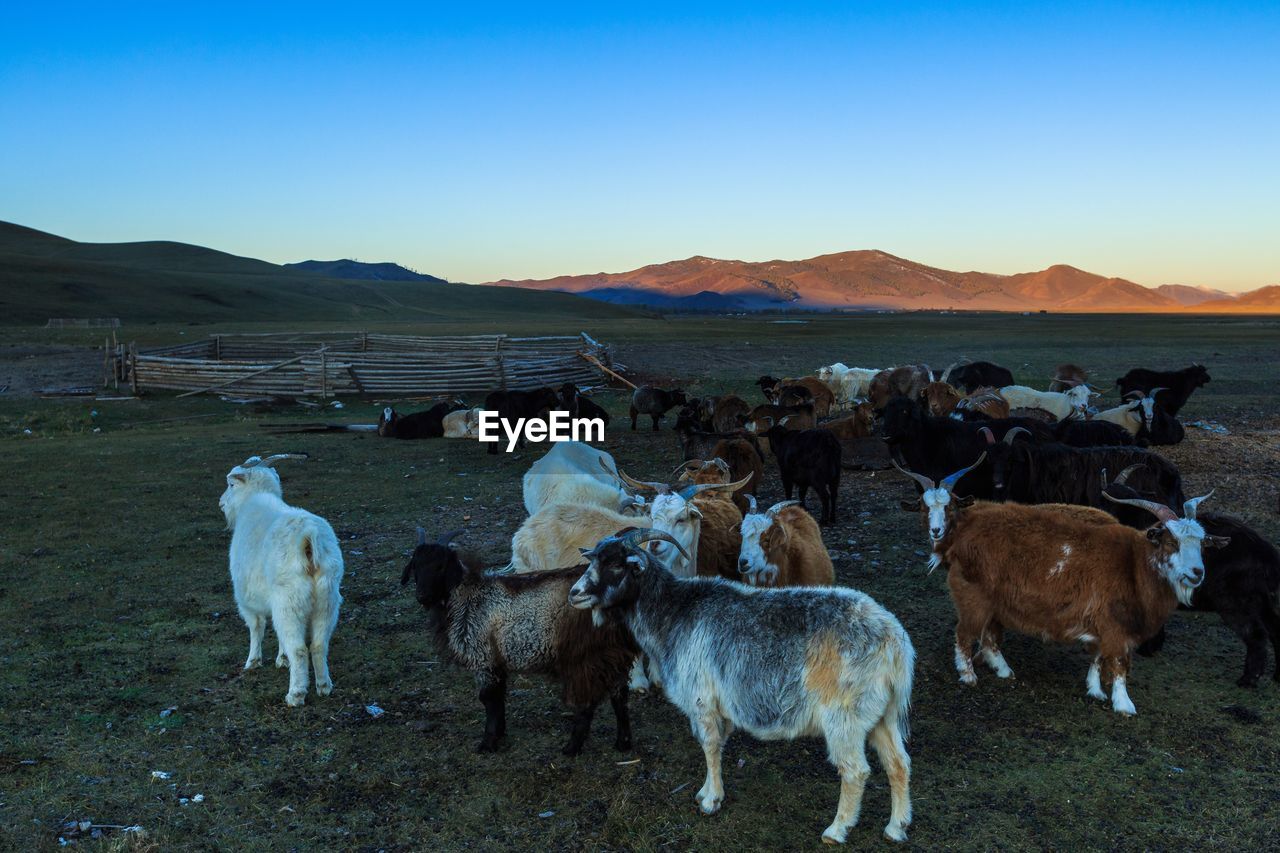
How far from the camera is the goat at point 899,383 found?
830 inches

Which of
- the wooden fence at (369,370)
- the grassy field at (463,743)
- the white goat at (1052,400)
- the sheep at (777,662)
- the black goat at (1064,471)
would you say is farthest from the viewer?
the wooden fence at (369,370)

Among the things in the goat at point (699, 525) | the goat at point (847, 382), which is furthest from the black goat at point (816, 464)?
the goat at point (847, 382)

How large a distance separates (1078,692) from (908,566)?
2862 millimetres

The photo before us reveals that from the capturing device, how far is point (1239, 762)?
5.27 meters

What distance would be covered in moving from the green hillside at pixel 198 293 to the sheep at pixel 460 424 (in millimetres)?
70494

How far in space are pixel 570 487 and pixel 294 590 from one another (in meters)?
3.19

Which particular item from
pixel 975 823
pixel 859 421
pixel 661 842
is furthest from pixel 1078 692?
pixel 859 421

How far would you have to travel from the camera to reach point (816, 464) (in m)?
11.2

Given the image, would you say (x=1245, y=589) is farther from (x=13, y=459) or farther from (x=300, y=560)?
(x=13, y=459)

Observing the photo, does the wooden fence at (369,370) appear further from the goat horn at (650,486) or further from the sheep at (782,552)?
the sheep at (782,552)

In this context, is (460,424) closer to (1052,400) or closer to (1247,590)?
(1052,400)

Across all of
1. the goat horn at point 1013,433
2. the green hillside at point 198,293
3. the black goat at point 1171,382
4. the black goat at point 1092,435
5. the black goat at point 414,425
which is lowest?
Answer: the black goat at point 414,425

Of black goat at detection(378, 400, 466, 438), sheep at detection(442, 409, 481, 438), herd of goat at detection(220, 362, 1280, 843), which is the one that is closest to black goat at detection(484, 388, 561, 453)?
sheep at detection(442, 409, 481, 438)

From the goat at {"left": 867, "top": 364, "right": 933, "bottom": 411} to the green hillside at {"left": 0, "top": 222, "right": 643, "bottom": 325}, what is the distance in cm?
7593
